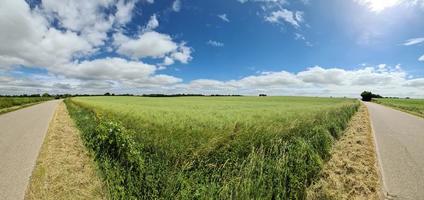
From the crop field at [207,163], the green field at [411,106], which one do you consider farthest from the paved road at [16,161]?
the green field at [411,106]

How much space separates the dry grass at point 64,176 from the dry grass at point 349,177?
4.54 metres

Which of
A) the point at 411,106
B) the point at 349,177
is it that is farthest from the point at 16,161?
the point at 411,106

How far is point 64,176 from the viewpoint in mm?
6102

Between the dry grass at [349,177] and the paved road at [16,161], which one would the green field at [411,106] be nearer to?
the dry grass at [349,177]

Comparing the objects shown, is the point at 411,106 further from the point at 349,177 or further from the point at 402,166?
the point at 349,177

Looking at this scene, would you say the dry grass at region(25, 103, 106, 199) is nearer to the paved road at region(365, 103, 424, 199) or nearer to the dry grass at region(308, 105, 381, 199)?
the dry grass at region(308, 105, 381, 199)

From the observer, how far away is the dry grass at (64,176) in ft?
16.9

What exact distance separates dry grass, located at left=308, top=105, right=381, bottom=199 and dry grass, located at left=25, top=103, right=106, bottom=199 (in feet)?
14.9

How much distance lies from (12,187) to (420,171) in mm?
9740

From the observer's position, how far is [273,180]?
522cm

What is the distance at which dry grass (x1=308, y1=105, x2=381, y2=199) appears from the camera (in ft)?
16.6

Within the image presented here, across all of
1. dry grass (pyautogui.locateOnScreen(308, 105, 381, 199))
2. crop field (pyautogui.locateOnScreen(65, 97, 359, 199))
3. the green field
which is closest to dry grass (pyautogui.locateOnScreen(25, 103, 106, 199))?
crop field (pyautogui.locateOnScreen(65, 97, 359, 199))

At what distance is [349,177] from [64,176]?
6.82m

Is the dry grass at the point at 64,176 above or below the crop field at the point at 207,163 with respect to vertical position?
below
